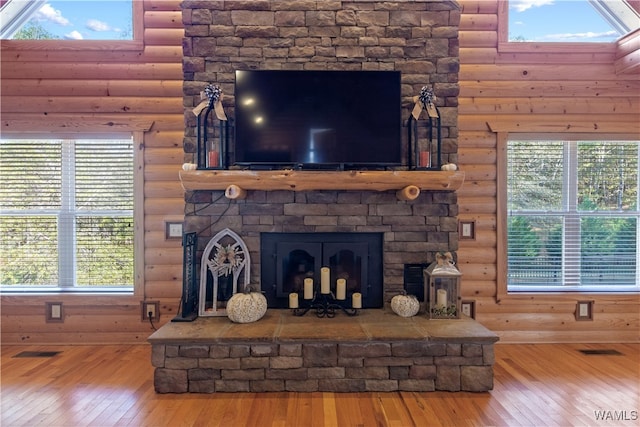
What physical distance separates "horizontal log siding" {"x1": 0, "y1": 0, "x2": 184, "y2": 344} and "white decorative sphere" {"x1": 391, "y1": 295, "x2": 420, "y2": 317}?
1.87m

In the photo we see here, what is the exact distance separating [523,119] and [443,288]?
1718 mm

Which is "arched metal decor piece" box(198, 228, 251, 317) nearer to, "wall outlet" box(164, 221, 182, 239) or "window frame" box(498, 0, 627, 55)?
"wall outlet" box(164, 221, 182, 239)

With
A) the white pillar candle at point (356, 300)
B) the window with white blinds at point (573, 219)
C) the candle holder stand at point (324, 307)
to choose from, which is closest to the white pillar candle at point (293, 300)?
the candle holder stand at point (324, 307)

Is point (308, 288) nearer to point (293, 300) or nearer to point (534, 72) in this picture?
point (293, 300)

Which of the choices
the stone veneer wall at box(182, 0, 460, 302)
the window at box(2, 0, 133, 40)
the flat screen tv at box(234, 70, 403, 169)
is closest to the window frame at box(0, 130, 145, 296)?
the stone veneer wall at box(182, 0, 460, 302)

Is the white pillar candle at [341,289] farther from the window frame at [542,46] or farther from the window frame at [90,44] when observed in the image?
the window frame at [90,44]

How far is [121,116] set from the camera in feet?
10.4

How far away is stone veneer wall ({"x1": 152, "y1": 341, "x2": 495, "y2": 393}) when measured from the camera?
2326mm

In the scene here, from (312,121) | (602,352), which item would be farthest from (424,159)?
(602,352)

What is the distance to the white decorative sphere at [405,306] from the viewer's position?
2.67m

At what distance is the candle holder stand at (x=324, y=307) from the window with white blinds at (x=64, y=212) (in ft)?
5.54

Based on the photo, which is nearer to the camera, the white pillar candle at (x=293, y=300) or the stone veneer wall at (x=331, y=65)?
the white pillar candle at (x=293, y=300)

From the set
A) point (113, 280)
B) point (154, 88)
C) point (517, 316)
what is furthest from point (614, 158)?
point (113, 280)

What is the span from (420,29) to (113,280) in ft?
11.2
